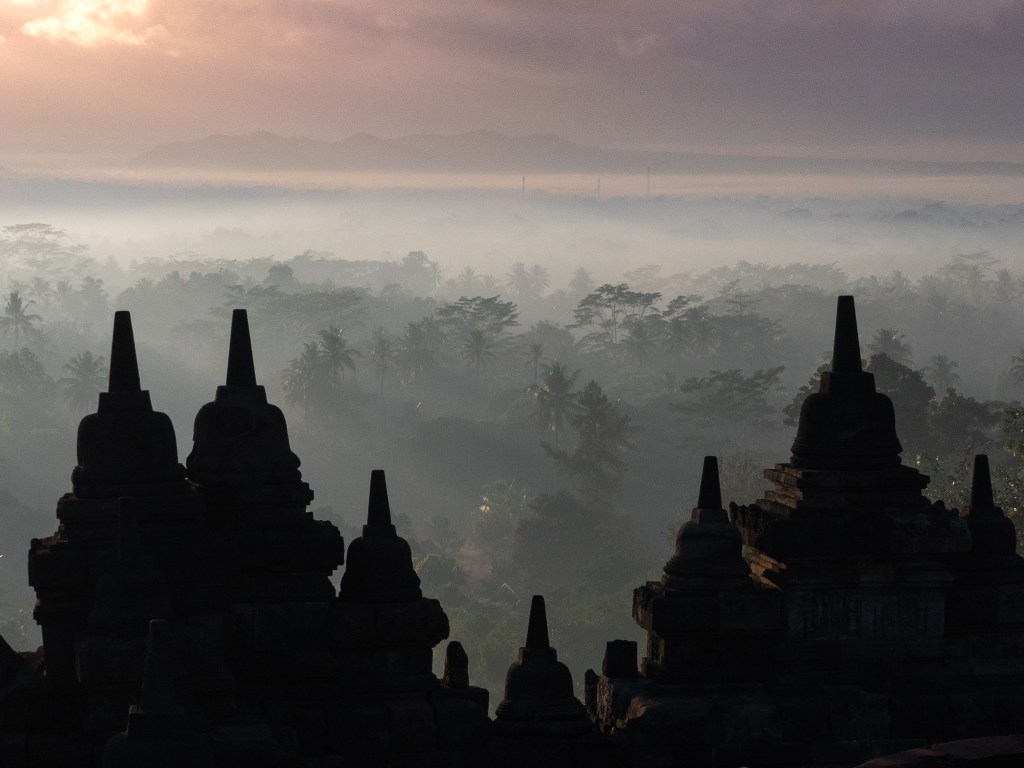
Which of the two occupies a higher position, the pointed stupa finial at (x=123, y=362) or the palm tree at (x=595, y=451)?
the palm tree at (x=595, y=451)

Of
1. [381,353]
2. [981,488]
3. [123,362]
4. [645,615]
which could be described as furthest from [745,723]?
[381,353]

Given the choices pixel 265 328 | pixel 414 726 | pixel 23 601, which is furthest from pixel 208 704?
pixel 265 328

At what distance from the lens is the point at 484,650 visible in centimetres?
8650

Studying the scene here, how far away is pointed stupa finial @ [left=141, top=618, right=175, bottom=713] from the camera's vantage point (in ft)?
32.9

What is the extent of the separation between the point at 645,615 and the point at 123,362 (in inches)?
197

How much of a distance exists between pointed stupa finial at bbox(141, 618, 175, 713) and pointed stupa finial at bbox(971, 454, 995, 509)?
26.5 feet

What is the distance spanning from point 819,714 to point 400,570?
3.88m

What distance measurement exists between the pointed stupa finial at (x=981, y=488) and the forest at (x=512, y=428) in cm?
4517

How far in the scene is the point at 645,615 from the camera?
521 inches

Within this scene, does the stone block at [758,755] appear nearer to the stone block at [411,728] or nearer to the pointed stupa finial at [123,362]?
the stone block at [411,728]

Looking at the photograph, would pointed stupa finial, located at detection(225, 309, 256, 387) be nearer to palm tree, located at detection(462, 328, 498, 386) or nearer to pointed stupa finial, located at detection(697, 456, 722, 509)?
pointed stupa finial, located at detection(697, 456, 722, 509)

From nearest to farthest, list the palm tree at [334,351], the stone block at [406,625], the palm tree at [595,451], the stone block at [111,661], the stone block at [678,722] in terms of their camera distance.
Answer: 1. the stone block at [111,661]
2. the stone block at [678,722]
3. the stone block at [406,625]
4. the palm tree at [595,451]
5. the palm tree at [334,351]

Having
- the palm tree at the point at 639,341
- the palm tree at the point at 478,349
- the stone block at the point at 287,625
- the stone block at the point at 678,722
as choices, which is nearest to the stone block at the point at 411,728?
the stone block at the point at 287,625

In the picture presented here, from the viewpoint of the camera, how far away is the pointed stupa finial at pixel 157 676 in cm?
1003
